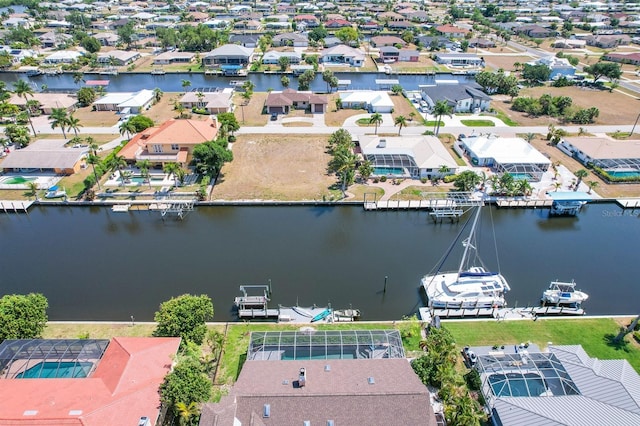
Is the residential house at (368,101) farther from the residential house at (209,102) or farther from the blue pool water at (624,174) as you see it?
the blue pool water at (624,174)

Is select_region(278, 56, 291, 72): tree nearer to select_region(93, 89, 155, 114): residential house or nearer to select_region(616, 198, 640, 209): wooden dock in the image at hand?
select_region(93, 89, 155, 114): residential house

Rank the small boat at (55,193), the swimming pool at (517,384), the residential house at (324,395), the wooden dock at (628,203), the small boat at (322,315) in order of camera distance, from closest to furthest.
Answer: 1. the residential house at (324,395)
2. the swimming pool at (517,384)
3. the small boat at (322,315)
4. the wooden dock at (628,203)
5. the small boat at (55,193)

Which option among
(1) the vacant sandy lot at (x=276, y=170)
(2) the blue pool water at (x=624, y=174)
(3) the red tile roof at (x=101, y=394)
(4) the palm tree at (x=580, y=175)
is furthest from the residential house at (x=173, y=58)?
(2) the blue pool water at (x=624, y=174)

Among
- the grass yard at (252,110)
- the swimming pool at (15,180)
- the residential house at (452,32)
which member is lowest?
the swimming pool at (15,180)

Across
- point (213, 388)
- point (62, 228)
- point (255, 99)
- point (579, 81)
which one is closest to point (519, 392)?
point (213, 388)

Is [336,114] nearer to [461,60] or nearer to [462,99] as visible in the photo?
[462,99]

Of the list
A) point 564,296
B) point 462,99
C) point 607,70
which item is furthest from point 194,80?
point 607,70
